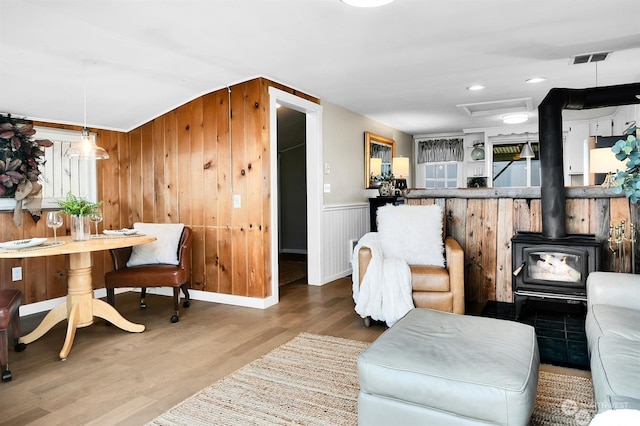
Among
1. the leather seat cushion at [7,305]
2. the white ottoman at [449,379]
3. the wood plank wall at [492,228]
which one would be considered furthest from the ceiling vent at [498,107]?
the leather seat cushion at [7,305]

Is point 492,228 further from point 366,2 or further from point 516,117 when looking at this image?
point 516,117

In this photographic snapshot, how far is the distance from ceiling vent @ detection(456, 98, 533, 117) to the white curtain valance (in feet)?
6.88

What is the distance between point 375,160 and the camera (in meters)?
6.25

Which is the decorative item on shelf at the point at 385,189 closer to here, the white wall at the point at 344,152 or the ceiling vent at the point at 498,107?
the white wall at the point at 344,152

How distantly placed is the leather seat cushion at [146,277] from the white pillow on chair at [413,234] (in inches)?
69.4

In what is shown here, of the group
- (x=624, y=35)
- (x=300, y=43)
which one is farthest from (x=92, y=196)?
(x=624, y=35)

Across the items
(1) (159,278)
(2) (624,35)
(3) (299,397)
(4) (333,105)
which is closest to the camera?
(3) (299,397)

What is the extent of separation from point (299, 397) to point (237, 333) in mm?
1193

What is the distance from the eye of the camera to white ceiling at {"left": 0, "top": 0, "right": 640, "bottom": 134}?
2529 mm

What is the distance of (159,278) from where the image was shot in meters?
3.61

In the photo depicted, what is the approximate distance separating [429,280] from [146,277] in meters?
2.32

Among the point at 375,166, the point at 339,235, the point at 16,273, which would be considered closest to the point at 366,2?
the point at 339,235

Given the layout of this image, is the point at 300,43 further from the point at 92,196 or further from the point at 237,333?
the point at 92,196

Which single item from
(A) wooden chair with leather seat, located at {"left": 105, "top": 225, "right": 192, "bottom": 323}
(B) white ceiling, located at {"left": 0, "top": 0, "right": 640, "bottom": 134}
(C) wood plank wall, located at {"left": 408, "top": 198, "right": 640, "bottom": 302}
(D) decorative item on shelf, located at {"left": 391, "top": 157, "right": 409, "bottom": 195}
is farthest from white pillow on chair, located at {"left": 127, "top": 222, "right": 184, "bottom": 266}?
(D) decorative item on shelf, located at {"left": 391, "top": 157, "right": 409, "bottom": 195}
